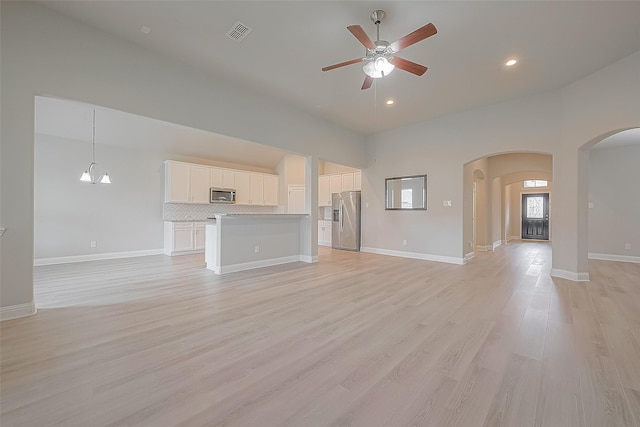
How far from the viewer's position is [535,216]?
11.1 meters

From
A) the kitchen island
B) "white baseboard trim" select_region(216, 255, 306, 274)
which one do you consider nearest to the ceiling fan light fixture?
the kitchen island

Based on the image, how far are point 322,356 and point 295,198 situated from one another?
720 cm

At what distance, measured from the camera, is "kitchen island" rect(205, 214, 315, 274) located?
4.60 metres

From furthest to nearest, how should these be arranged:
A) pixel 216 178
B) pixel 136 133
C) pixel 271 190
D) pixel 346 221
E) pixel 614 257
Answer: pixel 271 190 → pixel 346 221 → pixel 216 178 → pixel 614 257 → pixel 136 133

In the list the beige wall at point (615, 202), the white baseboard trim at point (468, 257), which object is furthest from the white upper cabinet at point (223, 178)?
the beige wall at point (615, 202)

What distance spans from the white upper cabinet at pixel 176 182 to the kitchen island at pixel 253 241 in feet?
7.82

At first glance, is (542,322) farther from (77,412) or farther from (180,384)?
(77,412)

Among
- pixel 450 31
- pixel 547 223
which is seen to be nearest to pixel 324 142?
pixel 450 31

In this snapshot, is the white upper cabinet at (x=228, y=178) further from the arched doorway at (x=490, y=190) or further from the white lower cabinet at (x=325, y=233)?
the arched doorway at (x=490, y=190)

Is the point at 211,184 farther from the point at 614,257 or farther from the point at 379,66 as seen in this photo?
the point at 614,257

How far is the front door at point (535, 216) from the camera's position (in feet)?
35.1

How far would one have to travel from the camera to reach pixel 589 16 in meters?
2.75

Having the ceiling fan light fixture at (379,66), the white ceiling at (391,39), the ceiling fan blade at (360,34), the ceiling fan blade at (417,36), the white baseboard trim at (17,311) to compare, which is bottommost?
→ the white baseboard trim at (17,311)

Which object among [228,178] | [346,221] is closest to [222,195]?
[228,178]
